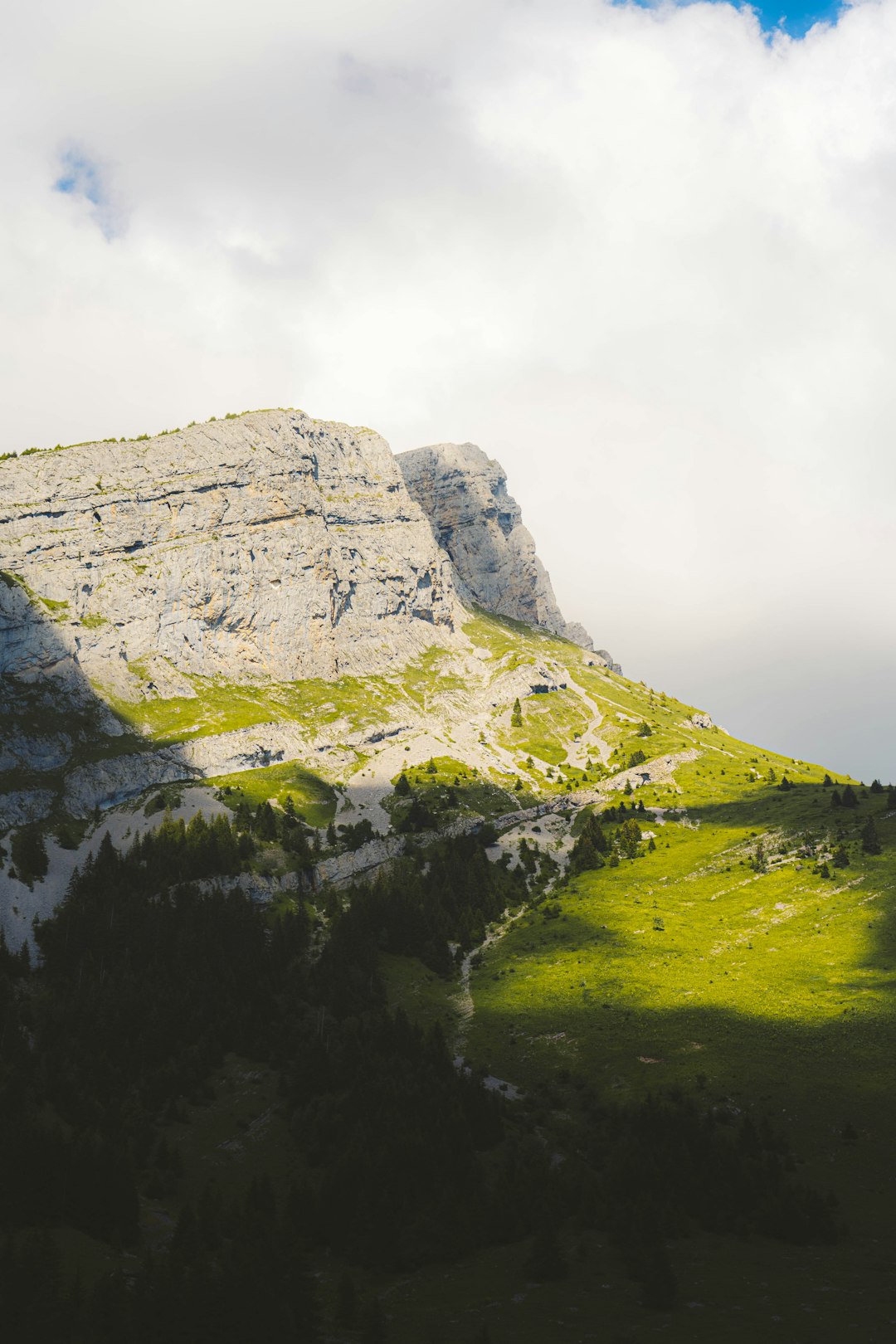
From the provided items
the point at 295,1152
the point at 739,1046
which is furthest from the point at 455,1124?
the point at 739,1046

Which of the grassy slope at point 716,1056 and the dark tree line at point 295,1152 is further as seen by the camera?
the dark tree line at point 295,1152

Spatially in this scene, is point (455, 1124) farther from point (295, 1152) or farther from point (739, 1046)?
point (739, 1046)

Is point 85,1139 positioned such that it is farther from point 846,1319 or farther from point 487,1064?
point 846,1319

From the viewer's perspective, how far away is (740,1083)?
4530 inches

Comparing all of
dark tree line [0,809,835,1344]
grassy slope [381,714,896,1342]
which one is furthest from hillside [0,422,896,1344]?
grassy slope [381,714,896,1342]

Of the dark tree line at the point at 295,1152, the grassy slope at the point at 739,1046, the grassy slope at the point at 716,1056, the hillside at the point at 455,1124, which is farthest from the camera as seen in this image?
the dark tree line at the point at 295,1152

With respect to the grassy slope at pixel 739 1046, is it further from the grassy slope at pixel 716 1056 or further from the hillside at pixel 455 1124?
the hillside at pixel 455 1124

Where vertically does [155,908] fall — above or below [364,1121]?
above

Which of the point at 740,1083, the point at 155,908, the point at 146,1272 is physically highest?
the point at 155,908

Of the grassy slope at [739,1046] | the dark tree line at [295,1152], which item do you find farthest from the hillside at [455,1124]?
the grassy slope at [739,1046]

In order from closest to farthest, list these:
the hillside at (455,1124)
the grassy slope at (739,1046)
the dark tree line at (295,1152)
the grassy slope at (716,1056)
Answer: the grassy slope at (716,1056), the grassy slope at (739,1046), the hillside at (455,1124), the dark tree line at (295,1152)

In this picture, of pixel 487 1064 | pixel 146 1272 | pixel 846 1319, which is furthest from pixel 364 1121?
pixel 846 1319

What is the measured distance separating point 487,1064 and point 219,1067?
44112 millimetres

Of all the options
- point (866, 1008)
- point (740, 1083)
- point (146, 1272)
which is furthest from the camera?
point (866, 1008)
